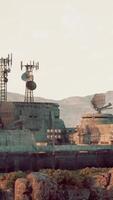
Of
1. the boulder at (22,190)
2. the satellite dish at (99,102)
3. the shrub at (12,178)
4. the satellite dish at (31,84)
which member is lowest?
the boulder at (22,190)

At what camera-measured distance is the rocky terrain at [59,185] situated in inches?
1534

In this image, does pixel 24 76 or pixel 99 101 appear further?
pixel 99 101

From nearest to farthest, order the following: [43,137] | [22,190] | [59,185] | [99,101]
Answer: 1. [22,190]
2. [59,185]
3. [43,137]
4. [99,101]

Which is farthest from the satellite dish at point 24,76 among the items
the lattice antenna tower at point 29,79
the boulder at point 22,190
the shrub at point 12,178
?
the boulder at point 22,190

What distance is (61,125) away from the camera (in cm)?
6925

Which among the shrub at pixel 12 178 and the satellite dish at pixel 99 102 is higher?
the satellite dish at pixel 99 102

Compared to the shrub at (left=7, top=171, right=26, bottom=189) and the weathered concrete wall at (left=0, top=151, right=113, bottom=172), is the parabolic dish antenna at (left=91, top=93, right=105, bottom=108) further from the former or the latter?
the shrub at (left=7, top=171, right=26, bottom=189)

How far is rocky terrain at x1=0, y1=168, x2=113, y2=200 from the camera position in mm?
38969

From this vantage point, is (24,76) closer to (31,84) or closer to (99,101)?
(31,84)

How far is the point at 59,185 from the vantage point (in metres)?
43.5

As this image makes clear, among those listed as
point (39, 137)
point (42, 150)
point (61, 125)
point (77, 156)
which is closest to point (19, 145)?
point (42, 150)

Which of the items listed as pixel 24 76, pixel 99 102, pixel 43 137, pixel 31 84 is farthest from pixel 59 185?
pixel 99 102

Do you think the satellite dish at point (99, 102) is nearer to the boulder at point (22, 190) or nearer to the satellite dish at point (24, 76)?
the satellite dish at point (24, 76)

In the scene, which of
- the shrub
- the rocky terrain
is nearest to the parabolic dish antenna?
the rocky terrain
